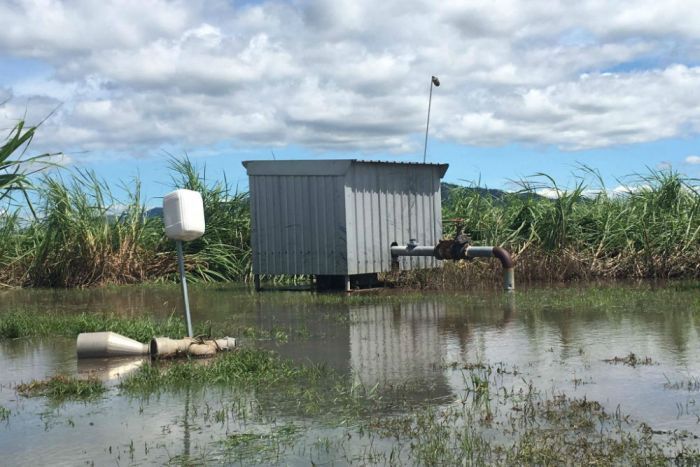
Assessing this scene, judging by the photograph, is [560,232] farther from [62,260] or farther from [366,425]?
[366,425]

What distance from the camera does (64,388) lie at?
20.7ft

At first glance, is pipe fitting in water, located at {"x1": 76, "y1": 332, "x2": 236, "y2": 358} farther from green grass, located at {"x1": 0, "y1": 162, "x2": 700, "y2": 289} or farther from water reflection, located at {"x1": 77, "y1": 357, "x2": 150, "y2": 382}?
green grass, located at {"x1": 0, "y1": 162, "x2": 700, "y2": 289}

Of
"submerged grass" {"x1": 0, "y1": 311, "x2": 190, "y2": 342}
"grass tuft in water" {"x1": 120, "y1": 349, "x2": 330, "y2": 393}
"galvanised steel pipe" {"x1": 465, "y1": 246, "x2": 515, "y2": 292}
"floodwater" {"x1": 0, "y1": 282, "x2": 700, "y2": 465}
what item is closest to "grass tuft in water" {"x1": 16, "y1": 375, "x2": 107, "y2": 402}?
"floodwater" {"x1": 0, "y1": 282, "x2": 700, "y2": 465}

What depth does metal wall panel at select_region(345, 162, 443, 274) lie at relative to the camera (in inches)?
585

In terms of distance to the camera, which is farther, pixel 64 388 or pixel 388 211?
pixel 388 211

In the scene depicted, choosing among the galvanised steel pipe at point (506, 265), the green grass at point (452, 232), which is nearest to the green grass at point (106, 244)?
the green grass at point (452, 232)

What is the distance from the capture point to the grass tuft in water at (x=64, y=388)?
6176 millimetres

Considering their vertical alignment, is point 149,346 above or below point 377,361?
above

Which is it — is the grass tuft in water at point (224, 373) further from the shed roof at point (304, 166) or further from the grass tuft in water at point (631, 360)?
the shed roof at point (304, 166)

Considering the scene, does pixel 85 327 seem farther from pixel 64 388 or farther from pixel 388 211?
pixel 388 211

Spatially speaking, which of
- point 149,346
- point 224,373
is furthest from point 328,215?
point 224,373

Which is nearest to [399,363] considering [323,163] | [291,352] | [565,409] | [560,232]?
[291,352]

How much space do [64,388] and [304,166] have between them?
356 inches

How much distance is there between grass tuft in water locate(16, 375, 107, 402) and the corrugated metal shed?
835 centimetres
